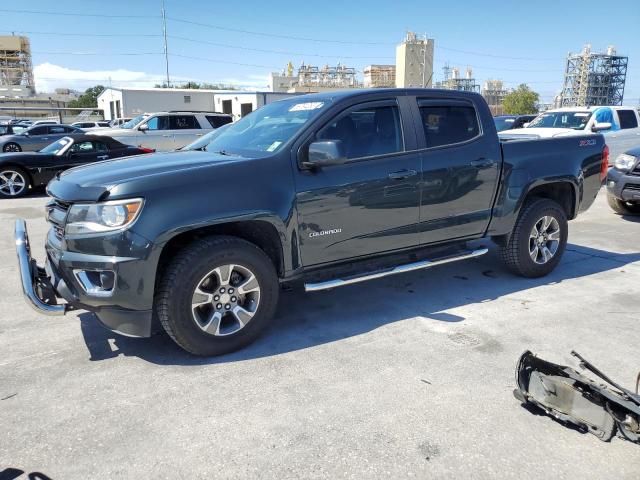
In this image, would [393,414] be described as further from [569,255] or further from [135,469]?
[569,255]

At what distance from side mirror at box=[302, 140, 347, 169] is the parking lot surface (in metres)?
1.35

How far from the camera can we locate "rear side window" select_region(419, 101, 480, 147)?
4500 mm

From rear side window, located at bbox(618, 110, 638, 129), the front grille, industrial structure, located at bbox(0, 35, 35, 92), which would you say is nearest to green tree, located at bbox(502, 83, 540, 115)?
rear side window, located at bbox(618, 110, 638, 129)

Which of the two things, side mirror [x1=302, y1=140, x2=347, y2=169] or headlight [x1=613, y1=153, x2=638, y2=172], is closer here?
side mirror [x1=302, y1=140, x2=347, y2=169]

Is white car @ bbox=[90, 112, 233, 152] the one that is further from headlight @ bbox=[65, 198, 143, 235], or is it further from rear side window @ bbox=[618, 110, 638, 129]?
headlight @ bbox=[65, 198, 143, 235]

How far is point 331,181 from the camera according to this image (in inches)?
152

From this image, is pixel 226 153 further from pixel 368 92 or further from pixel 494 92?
pixel 494 92

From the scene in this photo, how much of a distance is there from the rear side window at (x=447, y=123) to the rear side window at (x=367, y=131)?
0.31 meters

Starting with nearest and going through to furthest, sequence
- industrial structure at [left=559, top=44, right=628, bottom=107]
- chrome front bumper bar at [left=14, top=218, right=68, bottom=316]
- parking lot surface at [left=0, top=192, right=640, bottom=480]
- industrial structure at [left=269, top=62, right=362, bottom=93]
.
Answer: parking lot surface at [left=0, top=192, right=640, bottom=480] → chrome front bumper bar at [left=14, top=218, right=68, bottom=316] → industrial structure at [left=269, top=62, right=362, bottom=93] → industrial structure at [left=559, top=44, right=628, bottom=107]

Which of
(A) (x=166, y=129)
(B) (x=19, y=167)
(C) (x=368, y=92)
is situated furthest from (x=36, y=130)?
(C) (x=368, y=92)

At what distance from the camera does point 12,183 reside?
434 inches

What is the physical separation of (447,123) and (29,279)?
3658 millimetres

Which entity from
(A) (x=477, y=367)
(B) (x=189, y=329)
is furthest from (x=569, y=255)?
(B) (x=189, y=329)

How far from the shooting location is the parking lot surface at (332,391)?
2518 mm
